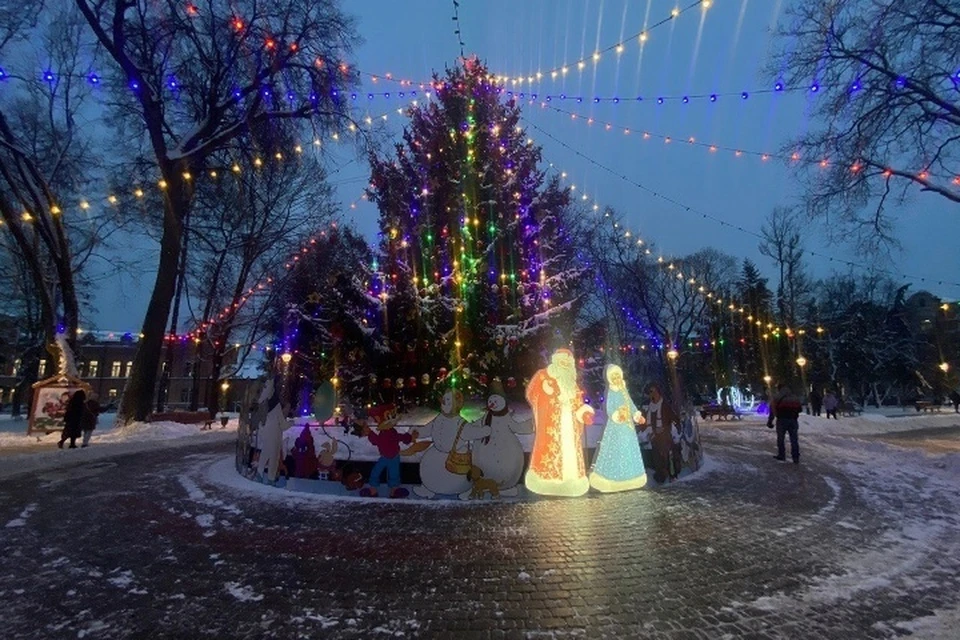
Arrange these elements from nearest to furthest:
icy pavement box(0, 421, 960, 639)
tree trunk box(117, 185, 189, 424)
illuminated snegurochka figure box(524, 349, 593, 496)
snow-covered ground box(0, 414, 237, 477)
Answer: icy pavement box(0, 421, 960, 639), illuminated snegurochka figure box(524, 349, 593, 496), snow-covered ground box(0, 414, 237, 477), tree trunk box(117, 185, 189, 424)

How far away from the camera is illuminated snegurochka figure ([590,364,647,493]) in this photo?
8445 mm

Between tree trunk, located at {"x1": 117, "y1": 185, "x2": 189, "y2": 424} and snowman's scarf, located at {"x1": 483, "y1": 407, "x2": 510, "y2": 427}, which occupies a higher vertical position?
tree trunk, located at {"x1": 117, "y1": 185, "x2": 189, "y2": 424}

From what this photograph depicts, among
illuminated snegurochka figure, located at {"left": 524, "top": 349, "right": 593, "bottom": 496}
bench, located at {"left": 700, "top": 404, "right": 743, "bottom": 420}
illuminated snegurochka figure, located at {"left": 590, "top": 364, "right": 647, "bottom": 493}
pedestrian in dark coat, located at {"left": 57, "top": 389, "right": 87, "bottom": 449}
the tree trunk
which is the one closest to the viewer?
illuminated snegurochka figure, located at {"left": 524, "top": 349, "right": 593, "bottom": 496}

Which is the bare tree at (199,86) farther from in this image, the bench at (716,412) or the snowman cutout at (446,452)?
the bench at (716,412)

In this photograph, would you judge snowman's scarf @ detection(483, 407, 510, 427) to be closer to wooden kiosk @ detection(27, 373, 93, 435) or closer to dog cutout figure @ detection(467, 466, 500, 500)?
dog cutout figure @ detection(467, 466, 500, 500)

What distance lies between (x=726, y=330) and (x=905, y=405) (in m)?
21.0

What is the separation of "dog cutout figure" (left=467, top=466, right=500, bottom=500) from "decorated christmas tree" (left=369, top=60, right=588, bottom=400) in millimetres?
7279

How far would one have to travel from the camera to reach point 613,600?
409cm

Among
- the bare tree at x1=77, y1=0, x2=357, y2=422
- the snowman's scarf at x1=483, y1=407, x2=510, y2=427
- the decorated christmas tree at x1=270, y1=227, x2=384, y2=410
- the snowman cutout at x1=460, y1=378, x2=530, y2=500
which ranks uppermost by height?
the bare tree at x1=77, y1=0, x2=357, y2=422

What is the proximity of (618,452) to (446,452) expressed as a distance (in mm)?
2846

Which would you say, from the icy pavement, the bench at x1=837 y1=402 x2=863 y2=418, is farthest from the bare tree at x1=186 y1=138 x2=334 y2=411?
the bench at x1=837 y1=402 x2=863 y2=418

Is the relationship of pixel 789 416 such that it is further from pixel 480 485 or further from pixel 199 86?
pixel 199 86

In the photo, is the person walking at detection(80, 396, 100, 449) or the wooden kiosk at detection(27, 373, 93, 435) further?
the wooden kiosk at detection(27, 373, 93, 435)

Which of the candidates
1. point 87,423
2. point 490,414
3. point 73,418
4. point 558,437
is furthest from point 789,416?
point 87,423
